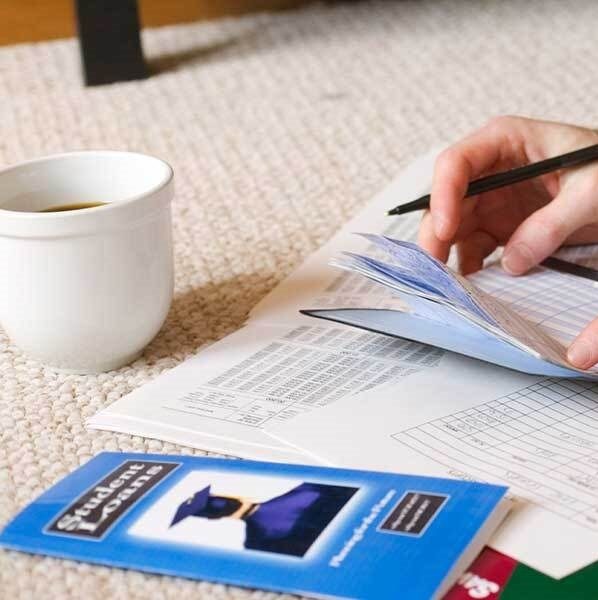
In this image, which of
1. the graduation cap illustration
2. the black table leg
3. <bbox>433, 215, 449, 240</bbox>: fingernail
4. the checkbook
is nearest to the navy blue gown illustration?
the graduation cap illustration

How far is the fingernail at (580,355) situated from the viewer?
2.05 ft

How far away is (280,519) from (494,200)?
0.41 metres

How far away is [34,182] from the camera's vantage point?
71cm

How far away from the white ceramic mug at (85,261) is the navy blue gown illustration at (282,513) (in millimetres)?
161

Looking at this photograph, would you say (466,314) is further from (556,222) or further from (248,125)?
(248,125)

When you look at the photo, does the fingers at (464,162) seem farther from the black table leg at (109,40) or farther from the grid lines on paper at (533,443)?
the black table leg at (109,40)

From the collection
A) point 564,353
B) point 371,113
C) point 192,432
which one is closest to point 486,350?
point 564,353

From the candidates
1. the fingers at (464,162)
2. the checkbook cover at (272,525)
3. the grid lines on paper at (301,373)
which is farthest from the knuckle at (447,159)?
the checkbook cover at (272,525)

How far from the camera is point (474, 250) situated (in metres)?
0.85

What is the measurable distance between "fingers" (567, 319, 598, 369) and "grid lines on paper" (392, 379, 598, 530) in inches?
0.9

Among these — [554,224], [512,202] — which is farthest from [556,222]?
[512,202]

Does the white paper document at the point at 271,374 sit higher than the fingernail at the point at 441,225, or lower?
lower

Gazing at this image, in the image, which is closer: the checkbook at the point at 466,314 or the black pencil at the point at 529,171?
the checkbook at the point at 466,314

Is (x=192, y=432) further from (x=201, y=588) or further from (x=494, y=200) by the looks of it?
(x=494, y=200)
